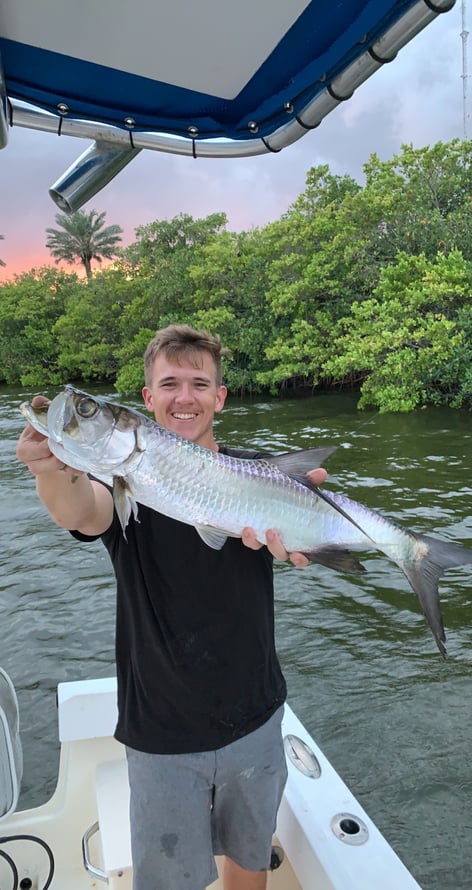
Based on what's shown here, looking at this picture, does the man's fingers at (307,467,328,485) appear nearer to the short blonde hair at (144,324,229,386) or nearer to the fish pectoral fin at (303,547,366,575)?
the fish pectoral fin at (303,547,366,575)

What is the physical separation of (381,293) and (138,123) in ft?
62.7

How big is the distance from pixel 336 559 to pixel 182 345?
1136mm

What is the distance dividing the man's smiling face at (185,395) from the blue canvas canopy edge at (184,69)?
101cm

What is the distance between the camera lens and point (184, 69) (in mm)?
2498

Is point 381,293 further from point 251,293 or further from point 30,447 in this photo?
point 30,447

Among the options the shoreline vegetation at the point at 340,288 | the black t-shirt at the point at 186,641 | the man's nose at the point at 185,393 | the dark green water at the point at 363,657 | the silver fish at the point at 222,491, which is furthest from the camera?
the shoreline vegetation at the point at 340,288

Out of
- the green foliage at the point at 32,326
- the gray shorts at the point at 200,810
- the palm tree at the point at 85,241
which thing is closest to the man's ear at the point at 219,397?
the gray shorts at the point at 200,810

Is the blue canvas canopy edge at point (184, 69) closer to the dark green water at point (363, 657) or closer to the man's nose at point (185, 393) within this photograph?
the man's nose at point (185, 393)

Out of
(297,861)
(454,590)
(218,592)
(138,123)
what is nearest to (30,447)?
(218,592)

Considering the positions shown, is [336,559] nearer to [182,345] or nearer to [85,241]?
[182,345]

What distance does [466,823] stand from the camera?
183 inches

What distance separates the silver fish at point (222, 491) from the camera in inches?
77.9

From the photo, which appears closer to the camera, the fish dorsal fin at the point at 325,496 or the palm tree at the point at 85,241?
the fish dorsal fin at the point at 325,496

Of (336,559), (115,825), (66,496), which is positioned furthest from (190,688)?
(115,825)
